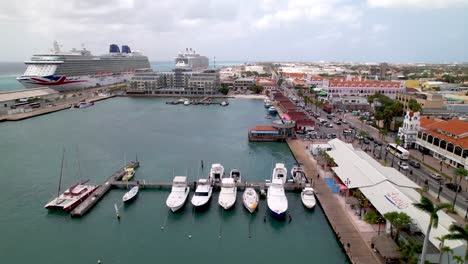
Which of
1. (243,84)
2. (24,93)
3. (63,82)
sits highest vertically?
(63,82)

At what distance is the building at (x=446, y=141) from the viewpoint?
2806 centimetres

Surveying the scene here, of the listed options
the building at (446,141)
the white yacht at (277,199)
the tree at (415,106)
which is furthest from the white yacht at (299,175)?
the tree at (415,106)

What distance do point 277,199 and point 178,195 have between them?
7.60 meters

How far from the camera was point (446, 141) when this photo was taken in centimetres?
2984

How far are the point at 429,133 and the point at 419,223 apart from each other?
64.0 ft

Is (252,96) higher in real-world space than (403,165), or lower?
higher

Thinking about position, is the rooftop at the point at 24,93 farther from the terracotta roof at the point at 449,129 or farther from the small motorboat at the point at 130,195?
the terracotta roof at the point at 449,129

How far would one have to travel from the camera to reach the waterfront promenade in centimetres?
1705

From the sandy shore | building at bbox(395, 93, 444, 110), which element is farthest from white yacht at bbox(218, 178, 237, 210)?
the sandy shore

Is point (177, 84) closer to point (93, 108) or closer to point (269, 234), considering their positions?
point (93, 108)

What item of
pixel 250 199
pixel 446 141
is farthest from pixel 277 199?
pixel 446 141

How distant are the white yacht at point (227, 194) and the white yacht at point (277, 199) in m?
2.74

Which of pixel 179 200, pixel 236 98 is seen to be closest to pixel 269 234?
pixel 179 200

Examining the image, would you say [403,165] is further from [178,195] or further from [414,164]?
[178,195]
